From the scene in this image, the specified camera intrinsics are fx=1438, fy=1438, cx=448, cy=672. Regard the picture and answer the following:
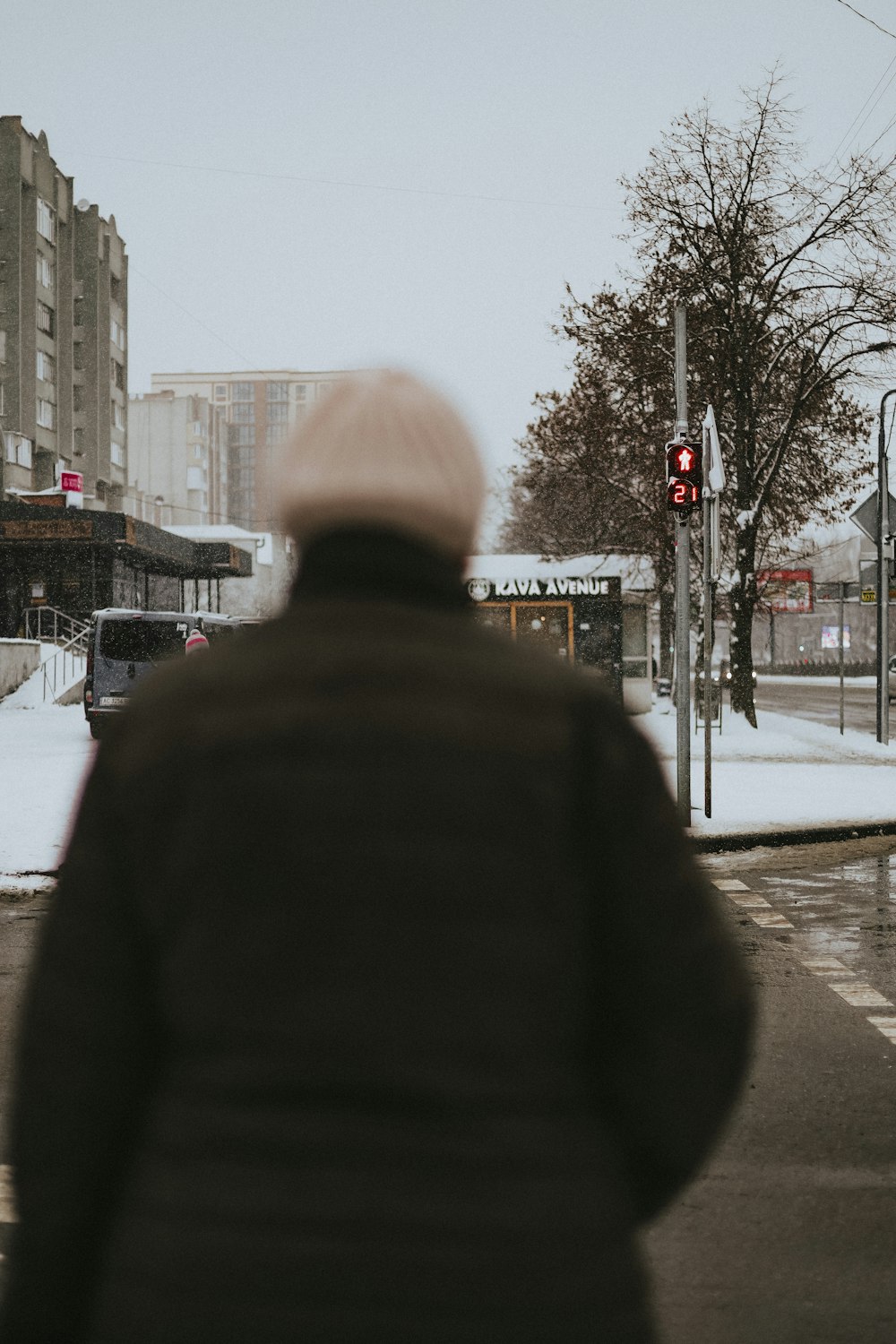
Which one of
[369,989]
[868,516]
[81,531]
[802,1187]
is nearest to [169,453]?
[81,531]

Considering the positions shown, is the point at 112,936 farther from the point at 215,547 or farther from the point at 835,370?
the point at 215,547

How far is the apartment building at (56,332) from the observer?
62250 mm

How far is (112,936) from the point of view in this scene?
1580mm

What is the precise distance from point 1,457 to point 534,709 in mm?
59698

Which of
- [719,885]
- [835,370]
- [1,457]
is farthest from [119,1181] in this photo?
[1,457]

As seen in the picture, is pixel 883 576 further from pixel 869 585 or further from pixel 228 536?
pixel 228 536

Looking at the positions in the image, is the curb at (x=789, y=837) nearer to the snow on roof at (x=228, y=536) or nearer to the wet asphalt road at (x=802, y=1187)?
the wet asphalt road at (x=802, y=1187)

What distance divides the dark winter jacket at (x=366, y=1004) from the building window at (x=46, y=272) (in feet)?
223

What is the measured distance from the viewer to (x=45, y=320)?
66.4m

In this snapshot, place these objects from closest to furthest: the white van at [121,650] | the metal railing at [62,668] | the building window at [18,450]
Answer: the white van at [121,650]
the metal railing at [62,668]
the building window at [18,450]

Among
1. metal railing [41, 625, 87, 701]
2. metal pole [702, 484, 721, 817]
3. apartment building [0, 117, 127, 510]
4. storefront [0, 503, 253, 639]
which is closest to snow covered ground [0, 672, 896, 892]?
metal pole [702, 484, 721, 817]

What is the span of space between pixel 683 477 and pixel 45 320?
5953cm

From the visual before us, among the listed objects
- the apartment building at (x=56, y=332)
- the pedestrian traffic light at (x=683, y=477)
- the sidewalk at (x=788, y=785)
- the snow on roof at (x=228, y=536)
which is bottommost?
the sidewalk at (x=788, y=785)

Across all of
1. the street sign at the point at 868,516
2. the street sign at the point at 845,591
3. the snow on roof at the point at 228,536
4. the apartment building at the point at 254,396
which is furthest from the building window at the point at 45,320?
the apartment building at the point at 254,396
